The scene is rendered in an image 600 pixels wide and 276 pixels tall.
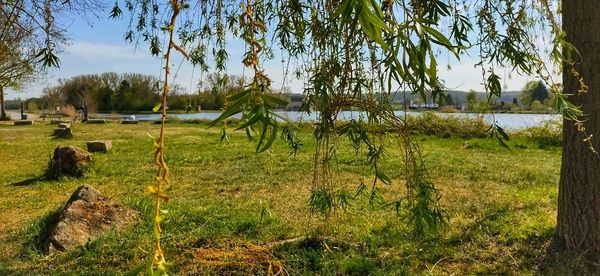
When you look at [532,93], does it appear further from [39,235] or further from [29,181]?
[29,181]

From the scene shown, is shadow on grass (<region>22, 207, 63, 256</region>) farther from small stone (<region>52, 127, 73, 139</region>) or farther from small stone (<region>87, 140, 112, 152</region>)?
small stone (<region>52, 127, 73, 139</region>)

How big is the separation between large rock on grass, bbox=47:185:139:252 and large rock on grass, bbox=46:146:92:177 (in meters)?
3.43

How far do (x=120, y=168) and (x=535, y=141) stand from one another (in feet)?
35.3

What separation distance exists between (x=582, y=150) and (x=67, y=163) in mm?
7372

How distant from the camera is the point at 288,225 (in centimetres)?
438

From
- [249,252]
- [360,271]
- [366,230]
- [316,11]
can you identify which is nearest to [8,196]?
[249,252]

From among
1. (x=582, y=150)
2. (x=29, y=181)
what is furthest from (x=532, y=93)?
(x=29, y=181)

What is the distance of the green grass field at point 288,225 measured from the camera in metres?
3.29

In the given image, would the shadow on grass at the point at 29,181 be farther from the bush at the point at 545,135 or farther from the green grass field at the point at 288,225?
the bush at the point at 545,135

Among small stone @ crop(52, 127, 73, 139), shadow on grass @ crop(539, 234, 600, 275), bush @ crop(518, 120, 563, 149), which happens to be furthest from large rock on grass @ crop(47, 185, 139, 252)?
small stone @ crop(52, 127, 73, 139)

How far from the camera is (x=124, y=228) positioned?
4.30 meters

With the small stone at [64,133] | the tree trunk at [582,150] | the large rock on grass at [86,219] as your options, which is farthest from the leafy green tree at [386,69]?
the small stone at [64,133]

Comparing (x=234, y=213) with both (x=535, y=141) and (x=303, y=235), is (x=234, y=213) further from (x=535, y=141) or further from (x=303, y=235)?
(x=535, y=141)

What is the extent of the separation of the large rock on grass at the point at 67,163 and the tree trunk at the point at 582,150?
23.6ft
